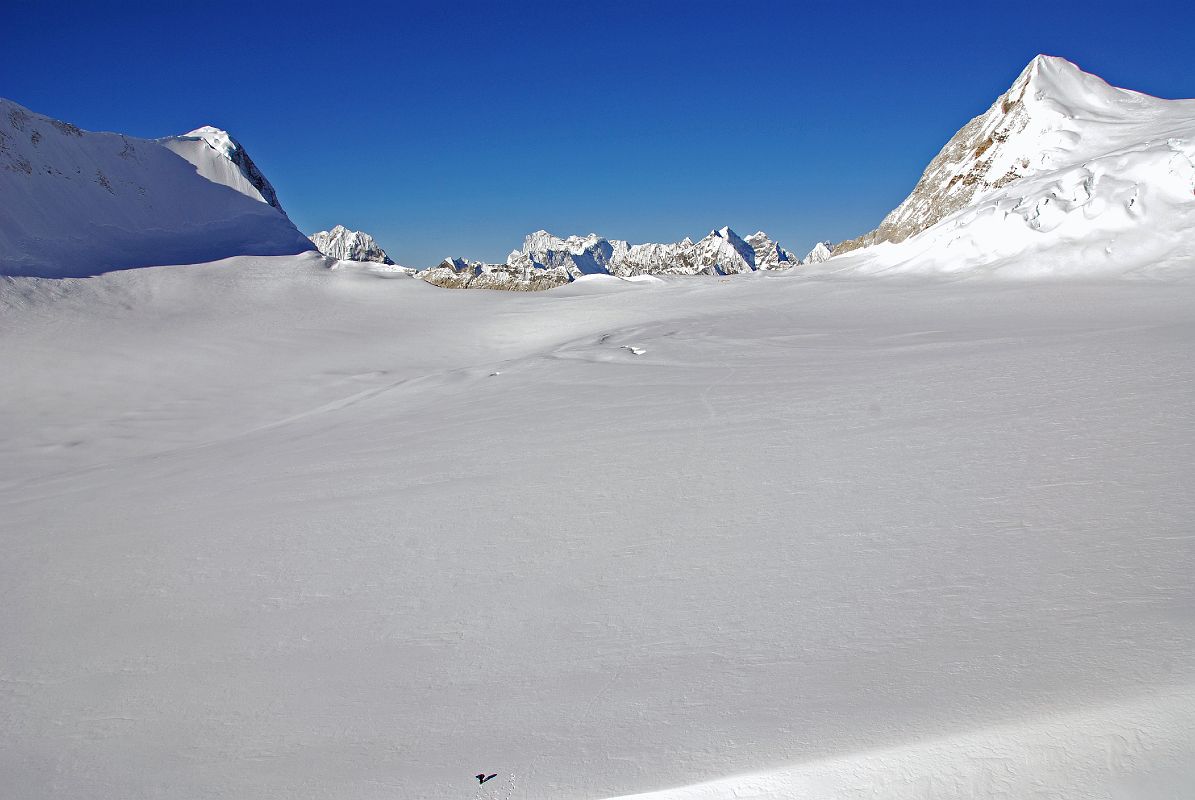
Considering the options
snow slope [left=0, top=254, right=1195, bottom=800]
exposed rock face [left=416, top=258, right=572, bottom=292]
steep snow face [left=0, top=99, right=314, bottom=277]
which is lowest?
snow slope [left=0, top=254, right=1195, bottom=800]

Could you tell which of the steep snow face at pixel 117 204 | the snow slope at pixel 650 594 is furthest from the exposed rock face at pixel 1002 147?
the steep snow face at pixel 117 204

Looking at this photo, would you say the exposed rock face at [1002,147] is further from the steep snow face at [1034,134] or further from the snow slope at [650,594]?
the snow slope at [650,594]

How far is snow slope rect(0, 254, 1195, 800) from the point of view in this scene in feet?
8.27

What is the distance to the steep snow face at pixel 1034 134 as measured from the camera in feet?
84.9

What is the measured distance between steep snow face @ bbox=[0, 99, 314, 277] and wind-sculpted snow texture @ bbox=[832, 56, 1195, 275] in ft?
67.8

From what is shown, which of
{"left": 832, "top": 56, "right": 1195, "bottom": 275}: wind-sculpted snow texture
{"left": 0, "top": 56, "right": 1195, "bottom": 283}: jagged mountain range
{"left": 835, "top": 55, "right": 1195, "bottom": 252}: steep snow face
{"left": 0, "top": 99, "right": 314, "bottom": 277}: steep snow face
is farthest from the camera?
{"left": 835, "top": 55, "right": 1195, "bottom": 252}: steep snow face

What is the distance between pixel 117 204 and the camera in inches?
890

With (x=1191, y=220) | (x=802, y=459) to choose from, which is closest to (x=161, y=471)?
(x=802, y=459)

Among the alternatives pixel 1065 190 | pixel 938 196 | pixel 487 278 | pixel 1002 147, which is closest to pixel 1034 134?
pixel 1002 147

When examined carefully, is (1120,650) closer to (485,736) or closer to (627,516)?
(485,736)

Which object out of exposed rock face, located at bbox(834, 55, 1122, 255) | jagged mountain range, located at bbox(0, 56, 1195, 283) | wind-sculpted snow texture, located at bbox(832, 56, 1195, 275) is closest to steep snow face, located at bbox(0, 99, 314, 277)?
jagged mountain range, located at bbox(0, 56, 1195, 283)

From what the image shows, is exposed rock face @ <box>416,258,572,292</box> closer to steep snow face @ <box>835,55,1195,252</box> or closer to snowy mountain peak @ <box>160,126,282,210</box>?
snowy mountain peak @ <box>160,126,282,210</box>

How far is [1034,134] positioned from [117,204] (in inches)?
1279

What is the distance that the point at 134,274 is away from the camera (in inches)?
774
